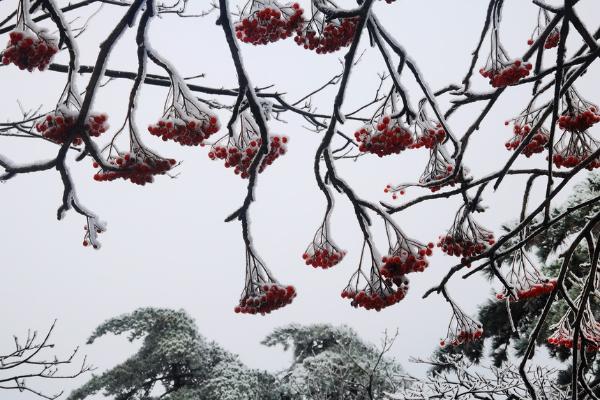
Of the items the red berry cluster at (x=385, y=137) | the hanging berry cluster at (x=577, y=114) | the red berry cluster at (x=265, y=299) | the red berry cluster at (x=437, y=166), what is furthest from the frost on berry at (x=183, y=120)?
the hanging berry cluster at (x=577, y=114)

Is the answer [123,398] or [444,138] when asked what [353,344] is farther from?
[444,138]

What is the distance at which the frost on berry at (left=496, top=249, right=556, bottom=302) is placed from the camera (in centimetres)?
312

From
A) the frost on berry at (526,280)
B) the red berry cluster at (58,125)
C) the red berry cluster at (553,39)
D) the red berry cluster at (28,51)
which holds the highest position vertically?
the red berry cluster at (553,39)

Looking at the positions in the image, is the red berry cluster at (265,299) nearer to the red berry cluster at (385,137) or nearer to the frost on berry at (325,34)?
the red berry cluster at (385,137)

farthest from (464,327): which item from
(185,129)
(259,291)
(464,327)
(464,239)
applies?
(185,129)

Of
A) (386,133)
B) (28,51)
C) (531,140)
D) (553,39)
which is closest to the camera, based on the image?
(28,51)

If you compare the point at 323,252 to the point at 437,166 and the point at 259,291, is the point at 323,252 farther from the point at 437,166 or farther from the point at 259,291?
the point at 437,166

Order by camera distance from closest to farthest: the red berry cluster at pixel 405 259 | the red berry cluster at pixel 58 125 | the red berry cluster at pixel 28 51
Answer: the red berry cluster at pixel 28 51 < the red berry cluster at pixel 58 125 < the red berry cluster at pixel 405 259

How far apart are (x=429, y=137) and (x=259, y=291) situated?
1.43 metres

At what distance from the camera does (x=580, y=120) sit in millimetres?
2830

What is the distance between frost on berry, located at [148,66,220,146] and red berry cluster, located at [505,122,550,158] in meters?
2.18

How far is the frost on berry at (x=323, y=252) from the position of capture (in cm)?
322

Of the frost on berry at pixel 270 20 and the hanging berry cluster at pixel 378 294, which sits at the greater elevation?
the frost on berry at pixel 270 20

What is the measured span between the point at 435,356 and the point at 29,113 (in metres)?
8.91
